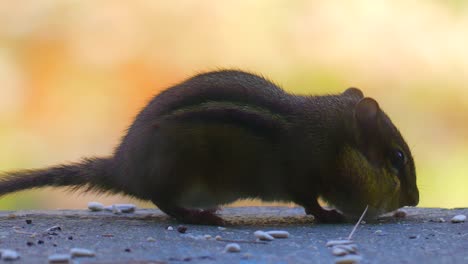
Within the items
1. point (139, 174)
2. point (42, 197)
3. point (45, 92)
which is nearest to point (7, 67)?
point (45, 92)

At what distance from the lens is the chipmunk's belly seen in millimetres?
5582

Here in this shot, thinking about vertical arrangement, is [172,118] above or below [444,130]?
below

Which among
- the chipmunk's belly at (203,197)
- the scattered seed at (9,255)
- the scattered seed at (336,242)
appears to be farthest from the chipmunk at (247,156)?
the scattered seed at (9,255)

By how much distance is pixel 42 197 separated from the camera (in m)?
8.16

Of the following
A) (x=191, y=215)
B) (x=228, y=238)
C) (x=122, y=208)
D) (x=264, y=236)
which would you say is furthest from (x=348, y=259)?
(x=122, y=208)

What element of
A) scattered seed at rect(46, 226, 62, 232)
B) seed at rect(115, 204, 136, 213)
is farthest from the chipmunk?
scattered seed at rect(46, 226, 62, 232)

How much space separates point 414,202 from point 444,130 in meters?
3.08

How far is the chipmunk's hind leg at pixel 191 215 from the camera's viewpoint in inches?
222

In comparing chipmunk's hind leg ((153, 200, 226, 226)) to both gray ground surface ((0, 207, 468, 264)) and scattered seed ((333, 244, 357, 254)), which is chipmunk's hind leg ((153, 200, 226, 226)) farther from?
scattered seed ((333, 244, 357, 254))

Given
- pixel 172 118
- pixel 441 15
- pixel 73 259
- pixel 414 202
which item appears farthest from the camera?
pixel 441 15

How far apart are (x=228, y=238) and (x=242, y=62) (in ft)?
13.3

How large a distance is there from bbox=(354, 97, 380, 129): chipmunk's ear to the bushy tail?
4.63 feet

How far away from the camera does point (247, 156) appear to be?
18.2 ft

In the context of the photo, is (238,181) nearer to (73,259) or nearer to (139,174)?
(139,174)
